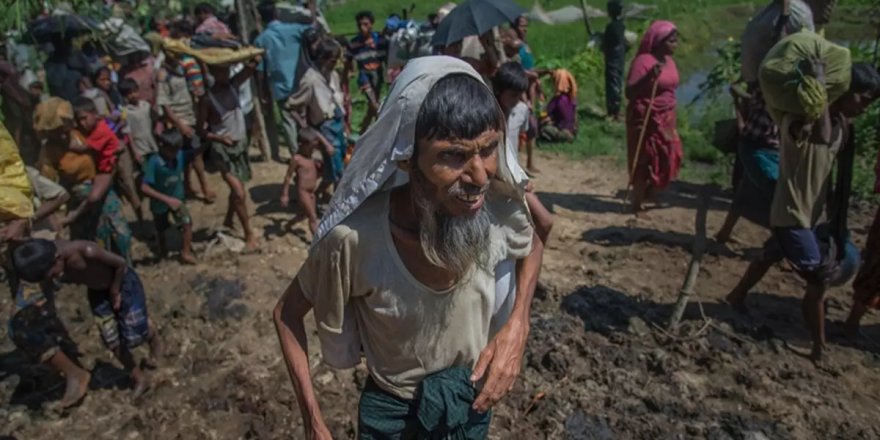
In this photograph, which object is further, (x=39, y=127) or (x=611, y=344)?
(x=39, y=127)

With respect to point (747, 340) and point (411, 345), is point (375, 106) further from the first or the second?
point (411, 345)

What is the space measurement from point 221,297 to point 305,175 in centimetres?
128

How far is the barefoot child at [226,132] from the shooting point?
599 cm

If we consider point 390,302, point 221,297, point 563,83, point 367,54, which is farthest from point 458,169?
point 563,83

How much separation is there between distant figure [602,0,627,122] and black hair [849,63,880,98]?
621 centimetres

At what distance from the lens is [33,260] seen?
3623 mm

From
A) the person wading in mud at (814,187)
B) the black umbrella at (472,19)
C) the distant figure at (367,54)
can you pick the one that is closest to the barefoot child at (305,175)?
the black umbrella at (472,19)

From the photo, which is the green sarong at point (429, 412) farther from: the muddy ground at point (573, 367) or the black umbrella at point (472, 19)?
the black umbrella at point (472, 19)

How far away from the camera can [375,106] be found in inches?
310

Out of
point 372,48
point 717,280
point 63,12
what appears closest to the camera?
point 717,280

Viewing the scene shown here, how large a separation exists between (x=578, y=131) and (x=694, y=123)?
1.72 meters

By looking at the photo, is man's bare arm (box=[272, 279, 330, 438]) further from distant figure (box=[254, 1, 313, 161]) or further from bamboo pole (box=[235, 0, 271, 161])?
bamboo pole (box=[235, 0, 271, 161])

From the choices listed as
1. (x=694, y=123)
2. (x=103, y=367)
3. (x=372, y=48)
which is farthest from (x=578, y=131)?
(x=103, y=367)

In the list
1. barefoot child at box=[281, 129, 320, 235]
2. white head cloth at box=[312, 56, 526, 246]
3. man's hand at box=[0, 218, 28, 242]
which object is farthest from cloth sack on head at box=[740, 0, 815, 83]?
man's hand at box=[0, 218, 28, 242]
